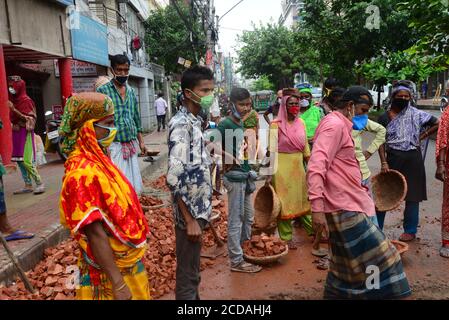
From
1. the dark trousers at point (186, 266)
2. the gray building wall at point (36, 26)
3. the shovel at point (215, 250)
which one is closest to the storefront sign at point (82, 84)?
the gray building wall at point (36, 26)

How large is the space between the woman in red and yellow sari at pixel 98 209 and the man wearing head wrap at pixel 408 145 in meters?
3.47

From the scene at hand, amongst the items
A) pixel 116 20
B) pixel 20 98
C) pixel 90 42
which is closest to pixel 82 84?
pixel 90 42

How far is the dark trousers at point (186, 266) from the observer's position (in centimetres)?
271

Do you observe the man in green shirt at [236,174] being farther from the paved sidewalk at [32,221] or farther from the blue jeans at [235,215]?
the paved sidewalk at [32,221]

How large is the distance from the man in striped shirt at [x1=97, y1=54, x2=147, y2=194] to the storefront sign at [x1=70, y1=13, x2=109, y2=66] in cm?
735

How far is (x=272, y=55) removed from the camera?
119 ft

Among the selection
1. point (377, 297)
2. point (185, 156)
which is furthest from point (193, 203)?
point (377, 297)

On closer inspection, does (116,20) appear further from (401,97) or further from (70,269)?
(70,269)

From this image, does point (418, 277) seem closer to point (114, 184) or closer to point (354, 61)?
point (114, 184)

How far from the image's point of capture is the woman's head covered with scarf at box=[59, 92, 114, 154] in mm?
2018

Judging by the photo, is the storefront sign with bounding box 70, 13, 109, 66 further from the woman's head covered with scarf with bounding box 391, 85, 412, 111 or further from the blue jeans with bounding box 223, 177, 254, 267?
the woman's head covered with scarf with bounding box 391, 85, 412, 111

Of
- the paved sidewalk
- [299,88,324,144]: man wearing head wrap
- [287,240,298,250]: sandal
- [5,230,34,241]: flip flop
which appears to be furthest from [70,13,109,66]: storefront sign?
[287,240,298,250]: sandal

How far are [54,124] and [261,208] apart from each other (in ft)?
21.0

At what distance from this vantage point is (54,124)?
956cm
